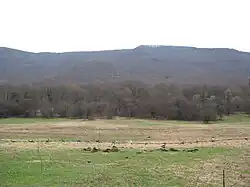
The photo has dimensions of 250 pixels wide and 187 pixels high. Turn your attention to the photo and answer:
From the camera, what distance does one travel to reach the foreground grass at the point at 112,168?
65.7 feet

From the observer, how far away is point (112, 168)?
23.6 m

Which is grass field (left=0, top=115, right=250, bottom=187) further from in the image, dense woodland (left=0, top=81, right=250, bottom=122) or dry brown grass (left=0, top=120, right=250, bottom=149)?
dense woodland (left=0, top=81, right=250, bottom=122)

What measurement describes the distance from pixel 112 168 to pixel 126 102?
300ft

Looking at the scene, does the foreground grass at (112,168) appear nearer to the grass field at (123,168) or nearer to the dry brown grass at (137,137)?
the grass field at (123,168)

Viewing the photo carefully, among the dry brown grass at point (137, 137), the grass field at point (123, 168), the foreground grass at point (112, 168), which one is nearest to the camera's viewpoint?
the foreground grass at point (112, 168)

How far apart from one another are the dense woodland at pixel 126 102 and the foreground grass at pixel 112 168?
68843 millimetres

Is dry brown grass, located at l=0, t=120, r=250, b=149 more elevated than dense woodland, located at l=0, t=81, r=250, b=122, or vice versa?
dense woodland, located at l=0, t=81, r=250, b=122

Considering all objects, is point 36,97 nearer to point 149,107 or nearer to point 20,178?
point 149,107

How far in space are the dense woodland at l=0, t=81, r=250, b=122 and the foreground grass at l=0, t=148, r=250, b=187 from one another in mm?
68843

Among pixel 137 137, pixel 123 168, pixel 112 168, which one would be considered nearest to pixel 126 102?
pixel 137 137

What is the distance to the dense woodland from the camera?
340ft

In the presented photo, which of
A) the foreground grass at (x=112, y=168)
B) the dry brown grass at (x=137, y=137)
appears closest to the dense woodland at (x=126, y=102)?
the dry brown grass at (x=137, y=137)

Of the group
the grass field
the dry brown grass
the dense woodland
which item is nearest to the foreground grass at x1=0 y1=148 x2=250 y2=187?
the grass field

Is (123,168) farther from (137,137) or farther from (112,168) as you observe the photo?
(137,137)
